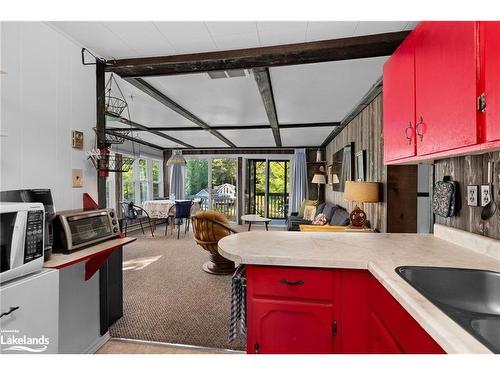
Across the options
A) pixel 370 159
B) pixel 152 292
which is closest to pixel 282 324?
pixel 152 292

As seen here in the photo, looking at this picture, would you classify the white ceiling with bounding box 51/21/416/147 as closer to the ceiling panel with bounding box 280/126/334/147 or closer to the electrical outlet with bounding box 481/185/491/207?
the ceiling panel with bounding box 280/126/334/147

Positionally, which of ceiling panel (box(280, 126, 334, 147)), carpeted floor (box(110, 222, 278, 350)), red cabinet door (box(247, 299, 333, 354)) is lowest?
carpeted floor (box(110, 222, 278, 350))

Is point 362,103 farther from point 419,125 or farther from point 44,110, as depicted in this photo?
point 44,110

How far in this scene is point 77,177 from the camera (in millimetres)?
1838

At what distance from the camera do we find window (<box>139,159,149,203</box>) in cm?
709

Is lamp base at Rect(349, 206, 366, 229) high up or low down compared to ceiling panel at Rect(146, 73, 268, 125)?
down

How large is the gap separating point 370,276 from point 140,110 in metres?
3.74

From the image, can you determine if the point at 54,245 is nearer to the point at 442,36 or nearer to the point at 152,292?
the point at 152,292

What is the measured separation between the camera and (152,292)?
2.95m

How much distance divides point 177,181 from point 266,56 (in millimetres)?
6651

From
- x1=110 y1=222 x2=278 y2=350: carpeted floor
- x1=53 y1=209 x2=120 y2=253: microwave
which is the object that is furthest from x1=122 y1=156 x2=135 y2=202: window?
x1=53 y1=209 x2=120 y2=253: microwave

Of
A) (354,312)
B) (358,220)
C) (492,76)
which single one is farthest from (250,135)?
(492,76)

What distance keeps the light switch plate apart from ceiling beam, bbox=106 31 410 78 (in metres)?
0.88
